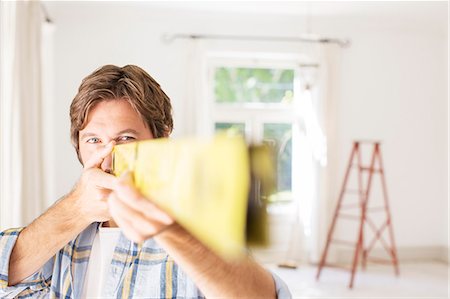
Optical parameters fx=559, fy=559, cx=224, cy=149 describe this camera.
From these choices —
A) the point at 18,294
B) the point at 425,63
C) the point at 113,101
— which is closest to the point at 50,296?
the point at 18,294

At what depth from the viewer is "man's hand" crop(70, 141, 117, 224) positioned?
37cm

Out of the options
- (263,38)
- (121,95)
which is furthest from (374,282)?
(121,95)

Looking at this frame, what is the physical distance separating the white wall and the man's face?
2774 mm

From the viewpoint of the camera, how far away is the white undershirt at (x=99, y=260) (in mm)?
576

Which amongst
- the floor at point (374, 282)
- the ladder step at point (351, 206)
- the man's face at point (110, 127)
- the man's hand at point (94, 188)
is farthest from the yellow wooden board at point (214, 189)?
the ladder step at point (351, 206)

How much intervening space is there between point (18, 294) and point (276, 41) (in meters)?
3.15

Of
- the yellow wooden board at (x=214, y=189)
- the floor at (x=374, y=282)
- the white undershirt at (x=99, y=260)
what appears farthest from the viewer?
the floor at (x=374, y=282)

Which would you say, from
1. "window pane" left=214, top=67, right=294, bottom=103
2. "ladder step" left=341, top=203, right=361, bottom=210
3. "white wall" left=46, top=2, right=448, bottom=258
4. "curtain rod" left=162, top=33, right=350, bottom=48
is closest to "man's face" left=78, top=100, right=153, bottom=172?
"white wall" left=46, top=2, right=448, bottom=258

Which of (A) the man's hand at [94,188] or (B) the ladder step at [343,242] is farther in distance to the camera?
(B) the ladder step at [343,242]

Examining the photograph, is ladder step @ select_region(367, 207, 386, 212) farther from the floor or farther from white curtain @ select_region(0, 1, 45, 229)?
white curtain @ select_region(0, 1, 45, 229)

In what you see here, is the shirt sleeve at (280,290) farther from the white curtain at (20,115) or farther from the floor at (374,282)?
the floor at (374,282)

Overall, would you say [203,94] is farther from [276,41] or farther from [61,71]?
[61,71]

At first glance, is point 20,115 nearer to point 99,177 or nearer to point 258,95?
point 99,177

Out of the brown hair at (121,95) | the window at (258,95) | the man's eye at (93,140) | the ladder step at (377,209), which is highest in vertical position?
the window at (258,95)
